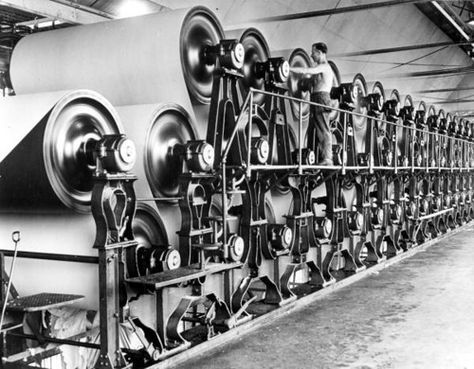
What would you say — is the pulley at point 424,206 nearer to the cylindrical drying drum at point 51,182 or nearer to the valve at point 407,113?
the valve at point 407,113

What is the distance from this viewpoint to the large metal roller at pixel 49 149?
354cm

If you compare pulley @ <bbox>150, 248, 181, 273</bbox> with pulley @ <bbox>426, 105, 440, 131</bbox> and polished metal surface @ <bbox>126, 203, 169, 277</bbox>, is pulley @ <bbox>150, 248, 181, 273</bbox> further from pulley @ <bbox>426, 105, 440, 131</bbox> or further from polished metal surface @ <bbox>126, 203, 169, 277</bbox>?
pulley @ <bbox>426, 105, 440, 131</bbox>

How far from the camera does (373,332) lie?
472 cm

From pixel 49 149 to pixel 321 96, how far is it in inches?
141

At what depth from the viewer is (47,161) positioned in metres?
3.52

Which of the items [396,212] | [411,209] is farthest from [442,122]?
[396,212]

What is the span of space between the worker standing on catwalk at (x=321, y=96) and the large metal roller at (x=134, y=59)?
5.50 ft

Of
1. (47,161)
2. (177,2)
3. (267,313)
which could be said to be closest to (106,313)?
(47,161)

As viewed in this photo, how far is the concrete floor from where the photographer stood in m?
4.03

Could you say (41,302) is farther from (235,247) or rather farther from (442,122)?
(442,122)

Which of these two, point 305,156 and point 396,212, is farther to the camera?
point 396,212

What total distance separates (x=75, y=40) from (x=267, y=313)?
2.89 meters

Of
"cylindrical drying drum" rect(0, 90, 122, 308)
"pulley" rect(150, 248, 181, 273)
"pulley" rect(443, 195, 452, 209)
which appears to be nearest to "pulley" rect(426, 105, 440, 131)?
"pulley" rect(443, 195, 452, 209)

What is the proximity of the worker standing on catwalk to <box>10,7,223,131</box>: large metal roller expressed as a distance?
1678 millimetres
